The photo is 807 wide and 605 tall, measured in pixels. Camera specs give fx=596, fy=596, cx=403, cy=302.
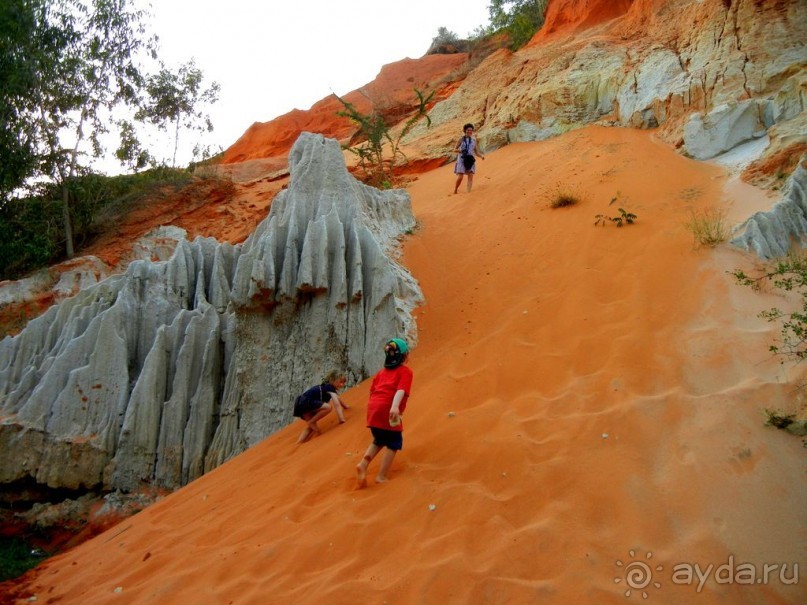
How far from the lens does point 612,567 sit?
3.15m

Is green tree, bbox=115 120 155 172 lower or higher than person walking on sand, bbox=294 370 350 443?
higher

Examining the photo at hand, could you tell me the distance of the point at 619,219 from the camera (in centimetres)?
800

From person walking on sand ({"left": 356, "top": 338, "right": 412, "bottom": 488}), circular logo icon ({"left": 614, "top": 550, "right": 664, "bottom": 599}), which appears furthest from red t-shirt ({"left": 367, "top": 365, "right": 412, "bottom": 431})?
circular logo icon ({"left": 614, "top": 550, "right": 664, "bottom": 599})

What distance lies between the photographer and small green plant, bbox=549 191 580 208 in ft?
30.0

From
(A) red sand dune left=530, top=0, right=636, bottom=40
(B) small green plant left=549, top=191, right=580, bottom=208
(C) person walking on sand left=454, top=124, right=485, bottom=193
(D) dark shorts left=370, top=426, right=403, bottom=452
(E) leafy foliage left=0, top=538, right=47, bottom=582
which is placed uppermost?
(A) red sand dune left=530, top=0, right=636, bottom=40

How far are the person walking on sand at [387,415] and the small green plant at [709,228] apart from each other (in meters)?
4.11

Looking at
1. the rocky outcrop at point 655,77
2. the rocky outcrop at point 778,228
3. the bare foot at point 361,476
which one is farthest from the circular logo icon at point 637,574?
the rocky outcrop at point 655,77

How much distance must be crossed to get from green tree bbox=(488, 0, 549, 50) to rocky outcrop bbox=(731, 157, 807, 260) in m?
19.6

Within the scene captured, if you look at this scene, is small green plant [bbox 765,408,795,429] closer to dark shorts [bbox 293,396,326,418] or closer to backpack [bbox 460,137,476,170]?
dark shorts [bbox 293,396,326,418]

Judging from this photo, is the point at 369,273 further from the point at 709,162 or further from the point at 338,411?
the point at 709,162

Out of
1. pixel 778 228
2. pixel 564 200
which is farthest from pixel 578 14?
pixel 778 228

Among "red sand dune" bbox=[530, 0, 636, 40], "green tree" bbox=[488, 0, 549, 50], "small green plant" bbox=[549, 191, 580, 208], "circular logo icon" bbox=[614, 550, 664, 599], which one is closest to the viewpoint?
"circular logo icon" bbox=[614, 550, 664, 599]

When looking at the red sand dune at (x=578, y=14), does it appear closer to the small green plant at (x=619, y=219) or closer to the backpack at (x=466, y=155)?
the backpack at (x=466, y=155)

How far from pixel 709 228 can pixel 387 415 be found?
4543 millimetres
